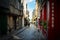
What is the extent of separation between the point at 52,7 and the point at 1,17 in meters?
9.95

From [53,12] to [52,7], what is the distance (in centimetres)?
47

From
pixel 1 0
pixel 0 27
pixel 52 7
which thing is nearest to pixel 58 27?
pixel 52 7

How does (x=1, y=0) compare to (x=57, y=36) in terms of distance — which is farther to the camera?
(x=1, y=0)

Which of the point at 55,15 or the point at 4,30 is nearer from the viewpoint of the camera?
the point at 55,15

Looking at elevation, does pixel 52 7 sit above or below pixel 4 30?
above

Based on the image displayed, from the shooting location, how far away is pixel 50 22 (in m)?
16.5

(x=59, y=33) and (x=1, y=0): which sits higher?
(x=1, y=0)

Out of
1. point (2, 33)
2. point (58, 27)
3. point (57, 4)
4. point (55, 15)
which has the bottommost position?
point (2, 33)

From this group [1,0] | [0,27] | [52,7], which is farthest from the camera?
[0,27]

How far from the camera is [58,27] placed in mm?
16688

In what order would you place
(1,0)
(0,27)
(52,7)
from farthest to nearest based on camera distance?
(0,27)
(1,0)
(52,7)

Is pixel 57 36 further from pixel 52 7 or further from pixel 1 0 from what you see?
pixel 1 0

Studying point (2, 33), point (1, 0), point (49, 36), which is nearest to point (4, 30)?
point (2, 33)

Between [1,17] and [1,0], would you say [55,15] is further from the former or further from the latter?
[1,17]
